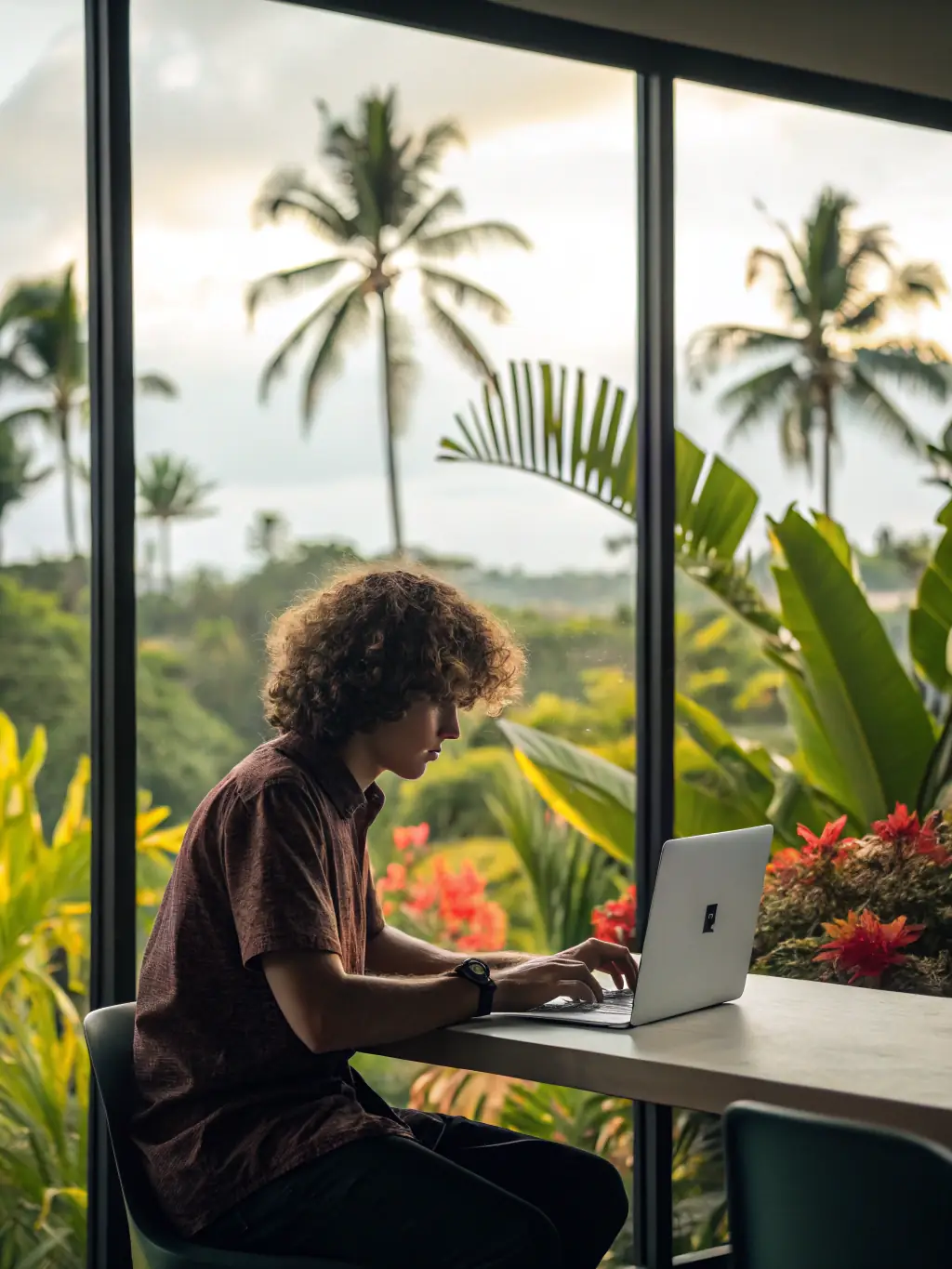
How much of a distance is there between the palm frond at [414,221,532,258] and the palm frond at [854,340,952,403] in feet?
4.80

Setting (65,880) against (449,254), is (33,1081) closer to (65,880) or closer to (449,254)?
(65,880)

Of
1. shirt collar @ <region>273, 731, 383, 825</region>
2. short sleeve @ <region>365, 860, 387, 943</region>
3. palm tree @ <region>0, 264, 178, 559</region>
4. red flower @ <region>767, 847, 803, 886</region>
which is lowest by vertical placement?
red flower @ <region>767, 847, 803, 886</region>

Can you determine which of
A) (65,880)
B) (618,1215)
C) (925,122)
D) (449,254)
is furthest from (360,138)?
(618,1215)

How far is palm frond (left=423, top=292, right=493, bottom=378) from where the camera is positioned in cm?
351

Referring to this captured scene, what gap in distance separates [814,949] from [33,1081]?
5.13 ft

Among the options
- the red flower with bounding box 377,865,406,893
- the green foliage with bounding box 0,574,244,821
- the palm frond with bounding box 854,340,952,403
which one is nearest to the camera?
the green foliage with bounding box 0,574,244,821

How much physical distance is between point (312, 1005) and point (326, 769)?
343mm

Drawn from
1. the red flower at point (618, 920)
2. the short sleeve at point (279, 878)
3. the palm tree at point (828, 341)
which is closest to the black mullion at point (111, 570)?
the short sleeve at point (279, 878)

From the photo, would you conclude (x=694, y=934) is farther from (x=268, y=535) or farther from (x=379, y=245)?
(x=379, y=245)

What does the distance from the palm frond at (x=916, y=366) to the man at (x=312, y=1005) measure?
3033 mm

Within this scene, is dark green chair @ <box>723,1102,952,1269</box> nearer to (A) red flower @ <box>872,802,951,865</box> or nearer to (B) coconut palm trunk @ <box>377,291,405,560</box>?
(A) red flower @ <box>872,802,951,865</box>

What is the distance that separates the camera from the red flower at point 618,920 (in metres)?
3.17

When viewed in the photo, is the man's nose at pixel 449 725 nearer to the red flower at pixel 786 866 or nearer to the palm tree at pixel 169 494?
the palm tree at pixel 169 494

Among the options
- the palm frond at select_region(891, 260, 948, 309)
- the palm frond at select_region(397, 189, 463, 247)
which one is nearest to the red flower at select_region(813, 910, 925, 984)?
the palm frond at select_region(397, 189, 463, 247)
